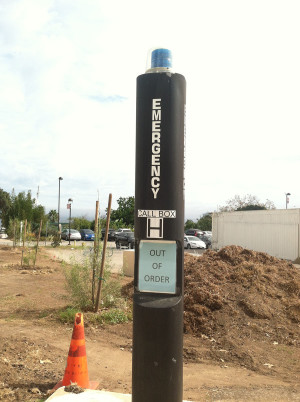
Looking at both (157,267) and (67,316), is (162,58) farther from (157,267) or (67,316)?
(67,316)

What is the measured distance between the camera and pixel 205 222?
6162 centimetres

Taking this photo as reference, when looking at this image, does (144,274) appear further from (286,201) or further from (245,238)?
(286,201)

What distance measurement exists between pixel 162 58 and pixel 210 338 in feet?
17.4

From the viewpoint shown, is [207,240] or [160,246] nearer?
[160,246]

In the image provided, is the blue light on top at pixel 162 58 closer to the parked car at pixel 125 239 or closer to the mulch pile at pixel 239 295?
the mulch pile at pixel 239 295

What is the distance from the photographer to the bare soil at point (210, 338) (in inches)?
192

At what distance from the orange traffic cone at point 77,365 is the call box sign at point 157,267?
1.72 meters

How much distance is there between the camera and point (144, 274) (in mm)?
3195

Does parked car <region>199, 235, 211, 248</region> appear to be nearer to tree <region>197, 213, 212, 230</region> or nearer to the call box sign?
tree <region>197, 213, 212, 230</region>

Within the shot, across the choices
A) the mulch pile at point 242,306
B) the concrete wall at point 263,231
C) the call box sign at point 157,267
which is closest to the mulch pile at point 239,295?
the mulch pile at point 242,306

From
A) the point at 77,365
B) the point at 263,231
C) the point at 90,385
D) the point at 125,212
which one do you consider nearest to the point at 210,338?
the point at 90,385

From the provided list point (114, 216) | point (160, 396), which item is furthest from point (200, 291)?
point (114, 216)

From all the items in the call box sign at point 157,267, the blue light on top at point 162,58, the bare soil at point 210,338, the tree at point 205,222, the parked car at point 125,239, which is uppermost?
the blue light on top at point 162,58

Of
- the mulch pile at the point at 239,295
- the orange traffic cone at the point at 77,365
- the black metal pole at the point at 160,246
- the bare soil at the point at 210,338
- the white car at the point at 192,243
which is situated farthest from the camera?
the white car at the point at 192,243
